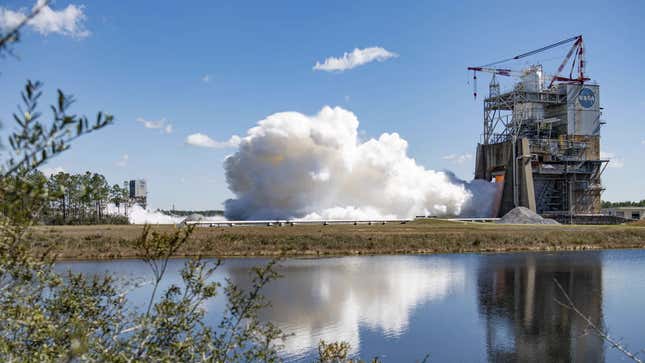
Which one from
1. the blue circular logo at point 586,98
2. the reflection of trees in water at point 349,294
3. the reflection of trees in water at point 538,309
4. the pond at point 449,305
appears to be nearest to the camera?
the reflection of trees in water at point 538,309

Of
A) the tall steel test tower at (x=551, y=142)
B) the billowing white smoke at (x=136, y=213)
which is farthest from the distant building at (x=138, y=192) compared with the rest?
the tall steel test tower at (x=551, y=142)

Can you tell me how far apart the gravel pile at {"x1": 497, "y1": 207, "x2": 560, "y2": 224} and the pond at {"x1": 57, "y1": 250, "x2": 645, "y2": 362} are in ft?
94.5

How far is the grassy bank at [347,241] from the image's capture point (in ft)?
155

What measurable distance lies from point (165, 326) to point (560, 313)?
2101cm

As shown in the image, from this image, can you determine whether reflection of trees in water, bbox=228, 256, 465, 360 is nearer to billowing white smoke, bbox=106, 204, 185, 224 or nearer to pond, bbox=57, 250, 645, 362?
pond, bbox=57, 250, 645, 362

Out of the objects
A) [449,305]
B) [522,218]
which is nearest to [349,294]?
[449,305]

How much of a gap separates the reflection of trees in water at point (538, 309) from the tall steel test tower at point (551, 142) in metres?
39.1

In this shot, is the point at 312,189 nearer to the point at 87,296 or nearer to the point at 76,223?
the point at 76,223

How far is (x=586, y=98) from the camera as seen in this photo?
279 ft

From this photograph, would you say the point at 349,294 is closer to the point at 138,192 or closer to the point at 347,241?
the point at 347,241

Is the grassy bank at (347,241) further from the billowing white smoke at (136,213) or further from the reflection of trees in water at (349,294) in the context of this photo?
the billowing white smoke at (136,213)

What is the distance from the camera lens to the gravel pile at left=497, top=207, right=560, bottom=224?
73.9 metres

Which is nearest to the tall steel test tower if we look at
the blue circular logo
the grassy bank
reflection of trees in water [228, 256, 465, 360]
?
the blue circular logo

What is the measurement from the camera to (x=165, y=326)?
8.50 meters
